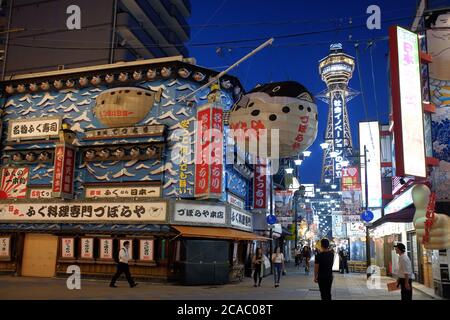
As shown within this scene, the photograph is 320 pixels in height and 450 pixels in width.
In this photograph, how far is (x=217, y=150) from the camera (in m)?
20.1

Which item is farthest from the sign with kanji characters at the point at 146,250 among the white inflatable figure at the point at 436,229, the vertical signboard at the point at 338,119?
the vertical signboard at the point at 338,119

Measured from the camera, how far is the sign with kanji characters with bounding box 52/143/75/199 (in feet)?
69.4

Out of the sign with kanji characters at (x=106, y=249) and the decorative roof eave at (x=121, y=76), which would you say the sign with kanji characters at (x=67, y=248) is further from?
the decorative roof eave at (x=121, y=76)

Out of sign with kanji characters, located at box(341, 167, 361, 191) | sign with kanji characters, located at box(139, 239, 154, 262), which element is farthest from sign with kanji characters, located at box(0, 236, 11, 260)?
sign with kanji characters, located at box(341, 167, 361, 191)

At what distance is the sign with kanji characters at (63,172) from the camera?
21156 millimetres

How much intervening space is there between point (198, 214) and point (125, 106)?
6.18 metres

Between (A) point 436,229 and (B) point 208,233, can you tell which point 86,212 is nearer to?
(B) point 208,233

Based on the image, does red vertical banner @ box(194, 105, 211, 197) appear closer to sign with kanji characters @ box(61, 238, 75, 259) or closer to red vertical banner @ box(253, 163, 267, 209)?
sign with kanji characters @ box(61, 238, 75, 259)

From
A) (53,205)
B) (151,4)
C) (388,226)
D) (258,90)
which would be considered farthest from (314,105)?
(151,4)

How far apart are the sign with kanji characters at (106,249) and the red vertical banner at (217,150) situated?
5.38 meters

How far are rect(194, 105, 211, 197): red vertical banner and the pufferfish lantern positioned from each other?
8081mm

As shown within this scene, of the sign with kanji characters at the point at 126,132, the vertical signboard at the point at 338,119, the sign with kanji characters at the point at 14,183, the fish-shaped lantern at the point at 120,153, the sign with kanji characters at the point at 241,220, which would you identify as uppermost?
the vertical signboard at the point at 338,119

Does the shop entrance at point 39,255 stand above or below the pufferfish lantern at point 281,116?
below

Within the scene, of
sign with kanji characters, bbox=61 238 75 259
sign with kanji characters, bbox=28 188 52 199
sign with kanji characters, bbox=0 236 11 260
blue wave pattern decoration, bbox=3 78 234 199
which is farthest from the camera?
sign with kanji characters, bbox=28 188 52 199
